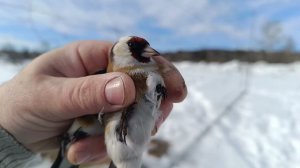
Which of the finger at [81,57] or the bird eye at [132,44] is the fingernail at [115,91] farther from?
the finger at [81,57]

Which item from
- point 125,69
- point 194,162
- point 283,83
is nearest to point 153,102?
point 125,69

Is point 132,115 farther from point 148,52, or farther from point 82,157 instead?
point 82,157

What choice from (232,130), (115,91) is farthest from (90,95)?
(232,130)

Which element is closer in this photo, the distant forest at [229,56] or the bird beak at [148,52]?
the bird beak at [148,52]

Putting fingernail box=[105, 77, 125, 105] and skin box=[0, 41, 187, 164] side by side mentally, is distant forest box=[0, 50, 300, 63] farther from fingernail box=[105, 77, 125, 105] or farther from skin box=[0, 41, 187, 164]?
fingernail box=[105, 77, 125, 105]

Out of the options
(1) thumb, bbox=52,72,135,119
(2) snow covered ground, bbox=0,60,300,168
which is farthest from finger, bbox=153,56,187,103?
(2) snow covered ground, bbox=0,60,300,168

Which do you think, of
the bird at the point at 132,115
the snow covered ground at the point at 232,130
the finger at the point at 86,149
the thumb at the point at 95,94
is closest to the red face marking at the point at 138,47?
the bird at the point at 132,115

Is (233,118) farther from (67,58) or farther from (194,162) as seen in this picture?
(67,58)
